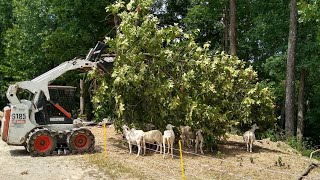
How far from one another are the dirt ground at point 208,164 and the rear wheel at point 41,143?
1396 mm

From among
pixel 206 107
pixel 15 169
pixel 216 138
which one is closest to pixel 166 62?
pixel 206 107

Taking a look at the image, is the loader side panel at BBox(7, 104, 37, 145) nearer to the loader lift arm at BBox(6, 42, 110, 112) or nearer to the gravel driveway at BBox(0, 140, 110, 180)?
the loader lift arm at BBox(6, 42, 110, 112)

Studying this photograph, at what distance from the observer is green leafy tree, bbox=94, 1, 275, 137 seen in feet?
45.5

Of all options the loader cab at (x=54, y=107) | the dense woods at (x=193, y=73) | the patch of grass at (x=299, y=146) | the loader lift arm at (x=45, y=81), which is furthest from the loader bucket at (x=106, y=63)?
the patch of grass at (x=299, y=146)

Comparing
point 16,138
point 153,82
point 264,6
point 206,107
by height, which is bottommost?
point 16,138

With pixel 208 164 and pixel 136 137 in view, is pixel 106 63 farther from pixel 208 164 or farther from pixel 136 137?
pixel 208 164

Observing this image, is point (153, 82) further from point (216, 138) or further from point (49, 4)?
point (49, 4)

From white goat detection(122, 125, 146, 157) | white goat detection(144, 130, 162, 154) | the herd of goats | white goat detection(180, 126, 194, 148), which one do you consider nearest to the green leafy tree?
white goat detection(180, 126, 194, 148)

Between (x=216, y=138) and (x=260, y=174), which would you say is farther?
(x=216, y=138)

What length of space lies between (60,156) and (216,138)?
5836 mm

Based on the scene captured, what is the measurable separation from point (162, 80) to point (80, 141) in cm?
359

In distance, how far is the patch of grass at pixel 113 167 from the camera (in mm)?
10844

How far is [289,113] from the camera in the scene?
2044 cm

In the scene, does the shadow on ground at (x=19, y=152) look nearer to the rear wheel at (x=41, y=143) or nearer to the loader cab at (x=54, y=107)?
the rear wheel at (x=41, y=143)
